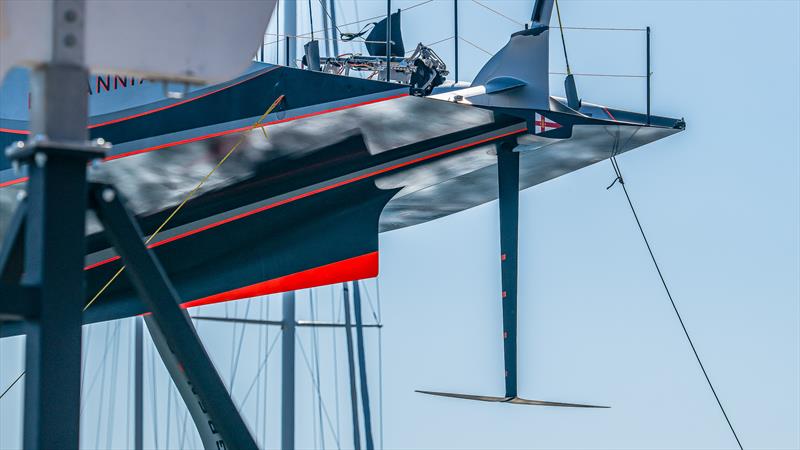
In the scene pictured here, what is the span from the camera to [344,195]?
11.0 meters

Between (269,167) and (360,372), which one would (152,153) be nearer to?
(269,167)

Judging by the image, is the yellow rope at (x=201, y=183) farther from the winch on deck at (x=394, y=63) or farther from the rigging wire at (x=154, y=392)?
the rigging wire at (x=154, y=392)

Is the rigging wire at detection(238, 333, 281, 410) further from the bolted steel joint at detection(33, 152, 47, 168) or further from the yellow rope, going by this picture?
the bolted steel joint at detection(33, 152, 47, 168)

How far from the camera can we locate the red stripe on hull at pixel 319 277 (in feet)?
36.0

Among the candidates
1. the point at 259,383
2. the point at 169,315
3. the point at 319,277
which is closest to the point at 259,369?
the point at 259,383

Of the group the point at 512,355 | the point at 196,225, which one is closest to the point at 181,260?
the point at 196,225

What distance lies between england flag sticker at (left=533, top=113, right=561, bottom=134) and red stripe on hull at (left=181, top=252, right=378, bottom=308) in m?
2.18

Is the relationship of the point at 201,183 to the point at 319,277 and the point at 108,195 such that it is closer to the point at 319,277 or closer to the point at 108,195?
the point at 319,277

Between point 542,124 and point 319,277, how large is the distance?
2849 mm

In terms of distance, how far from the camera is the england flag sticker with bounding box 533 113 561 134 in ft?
34.5

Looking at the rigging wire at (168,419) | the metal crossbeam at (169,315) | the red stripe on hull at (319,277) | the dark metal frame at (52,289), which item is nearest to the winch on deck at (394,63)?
the red stripe on hull at (319,277)

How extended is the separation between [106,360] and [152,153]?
8264mm

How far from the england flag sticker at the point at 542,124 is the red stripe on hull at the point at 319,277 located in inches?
85.9

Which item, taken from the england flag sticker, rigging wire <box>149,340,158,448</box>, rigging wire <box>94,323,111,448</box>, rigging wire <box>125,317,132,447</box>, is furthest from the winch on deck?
rigging wire <box>149,340,158,448</box>
